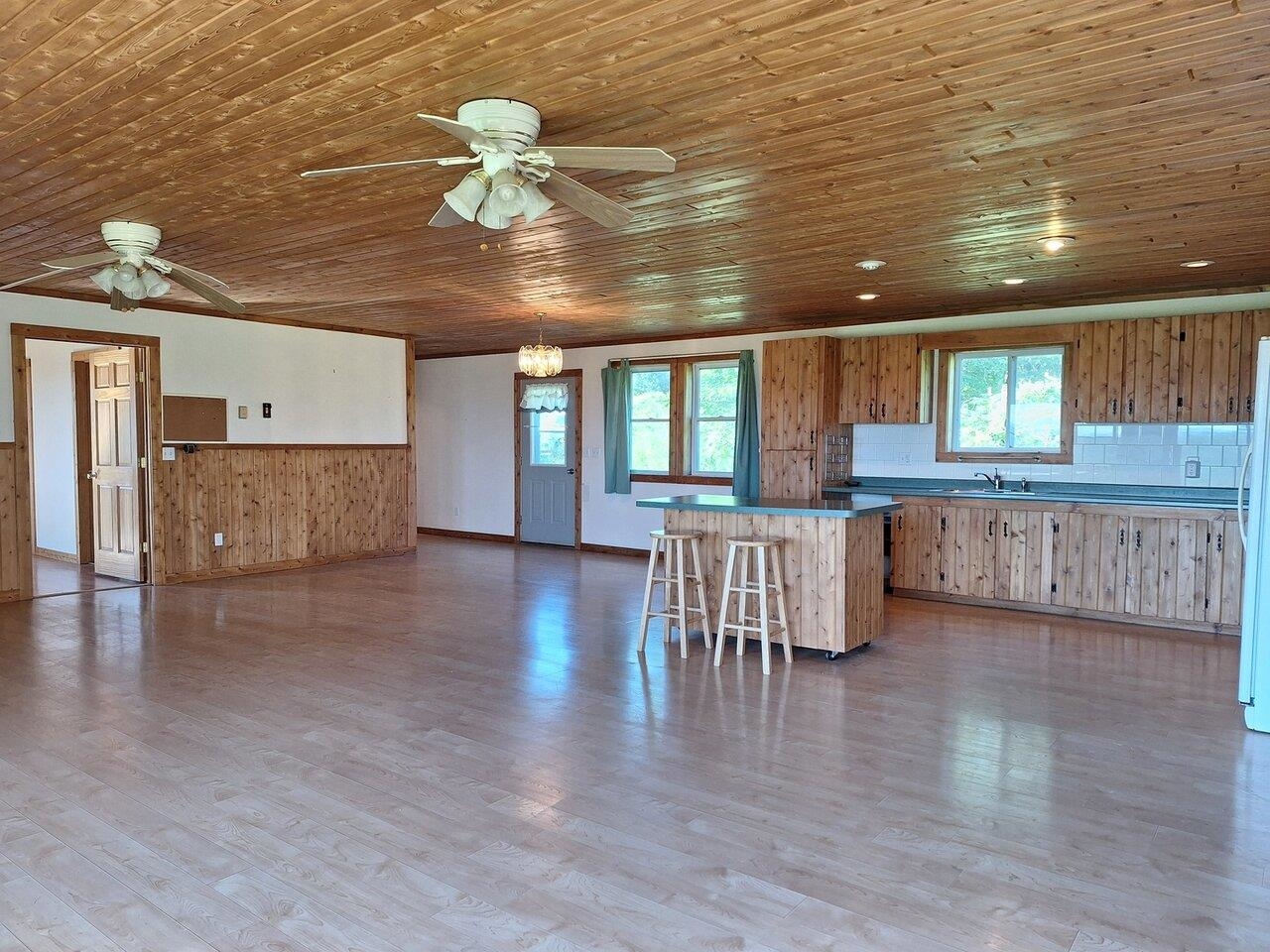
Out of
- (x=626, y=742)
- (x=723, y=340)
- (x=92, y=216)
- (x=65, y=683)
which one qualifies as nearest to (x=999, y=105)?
(x=626, y=742)

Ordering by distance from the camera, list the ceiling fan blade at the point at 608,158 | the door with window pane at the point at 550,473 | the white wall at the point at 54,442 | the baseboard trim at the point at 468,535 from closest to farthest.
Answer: the ceiling fan blade at the point at 608,158 → the white wall at the point at 54,442 → the door with window pane at the point at 550,473 → the baseboard trim at the point at 468,535

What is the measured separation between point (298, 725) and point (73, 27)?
9.15 ft

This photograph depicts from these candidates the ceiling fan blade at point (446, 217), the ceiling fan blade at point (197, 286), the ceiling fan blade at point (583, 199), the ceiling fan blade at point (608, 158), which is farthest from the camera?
the ceiling fan blade at point (197, 286)

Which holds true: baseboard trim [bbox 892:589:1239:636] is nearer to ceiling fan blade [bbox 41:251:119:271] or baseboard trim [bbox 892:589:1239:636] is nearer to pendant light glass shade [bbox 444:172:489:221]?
pendant light glass shade [bbox 444:172:489:221]

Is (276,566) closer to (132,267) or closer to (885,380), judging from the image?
(132,267)

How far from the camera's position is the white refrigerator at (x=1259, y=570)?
3865 mm

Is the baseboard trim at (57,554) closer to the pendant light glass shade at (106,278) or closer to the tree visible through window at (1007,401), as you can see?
the pendant light glass shade at (106,278)

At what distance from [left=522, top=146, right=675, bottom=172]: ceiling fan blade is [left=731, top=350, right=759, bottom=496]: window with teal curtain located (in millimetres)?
5809

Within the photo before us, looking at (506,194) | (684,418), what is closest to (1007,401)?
(684,418)

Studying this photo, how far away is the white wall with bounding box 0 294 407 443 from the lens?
707 centimetres

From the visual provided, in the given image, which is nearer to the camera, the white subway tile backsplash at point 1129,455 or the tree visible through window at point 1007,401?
the white subway tile backsplash at point 1129,455

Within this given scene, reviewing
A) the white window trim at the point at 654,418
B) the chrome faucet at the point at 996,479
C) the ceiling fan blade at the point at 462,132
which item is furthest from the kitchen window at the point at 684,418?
the ceiling fan blade at the point at 462,132

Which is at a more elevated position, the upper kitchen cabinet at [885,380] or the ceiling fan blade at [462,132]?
the ceiling fan blade at [462,132]

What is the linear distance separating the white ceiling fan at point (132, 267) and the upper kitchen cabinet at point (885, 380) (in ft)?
17.1
